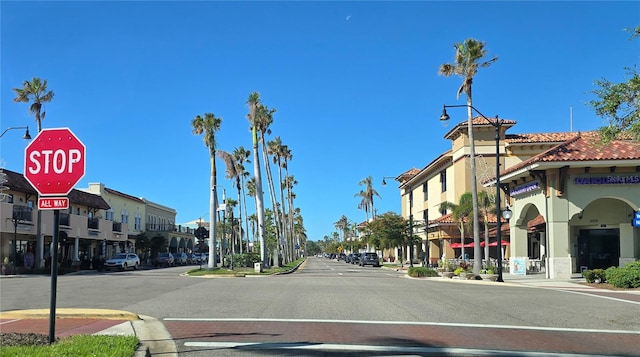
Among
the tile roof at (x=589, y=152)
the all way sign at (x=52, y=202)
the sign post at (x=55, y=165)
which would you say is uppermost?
the tile roof at (x=589, y=152)

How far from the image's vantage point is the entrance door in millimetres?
34719

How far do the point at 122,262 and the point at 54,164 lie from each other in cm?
4380

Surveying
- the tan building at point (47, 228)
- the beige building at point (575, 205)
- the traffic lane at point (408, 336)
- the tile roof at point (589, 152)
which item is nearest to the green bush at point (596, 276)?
the beige building at point (575, 205)

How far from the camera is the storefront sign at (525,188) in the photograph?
32.5 m

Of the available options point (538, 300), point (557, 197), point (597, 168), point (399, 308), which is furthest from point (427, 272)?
point (399, 308)

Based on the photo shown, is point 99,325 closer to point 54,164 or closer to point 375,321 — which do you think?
point 54,164

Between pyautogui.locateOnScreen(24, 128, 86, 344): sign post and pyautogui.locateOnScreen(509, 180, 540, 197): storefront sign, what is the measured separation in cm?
2886

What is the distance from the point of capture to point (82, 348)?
802cm

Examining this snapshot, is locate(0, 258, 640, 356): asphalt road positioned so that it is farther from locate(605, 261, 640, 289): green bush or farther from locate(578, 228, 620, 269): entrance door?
locate(578, 228, 620, 269): entrance door

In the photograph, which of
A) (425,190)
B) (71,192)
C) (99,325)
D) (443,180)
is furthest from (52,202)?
(425,190)

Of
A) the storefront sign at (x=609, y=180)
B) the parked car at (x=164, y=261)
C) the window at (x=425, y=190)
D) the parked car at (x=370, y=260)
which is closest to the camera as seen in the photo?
the storefront sign at (x=609, y=180)

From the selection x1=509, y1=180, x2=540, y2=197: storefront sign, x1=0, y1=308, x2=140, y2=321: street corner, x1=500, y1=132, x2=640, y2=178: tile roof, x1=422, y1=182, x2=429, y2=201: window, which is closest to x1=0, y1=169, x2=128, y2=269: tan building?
x1=0, y1=308, x2=140, y2=321: street corner

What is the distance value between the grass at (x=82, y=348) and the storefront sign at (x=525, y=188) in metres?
27.9

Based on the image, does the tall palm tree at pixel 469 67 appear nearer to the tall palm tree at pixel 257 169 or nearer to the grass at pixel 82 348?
the tall palm tree at pixel 257 169
